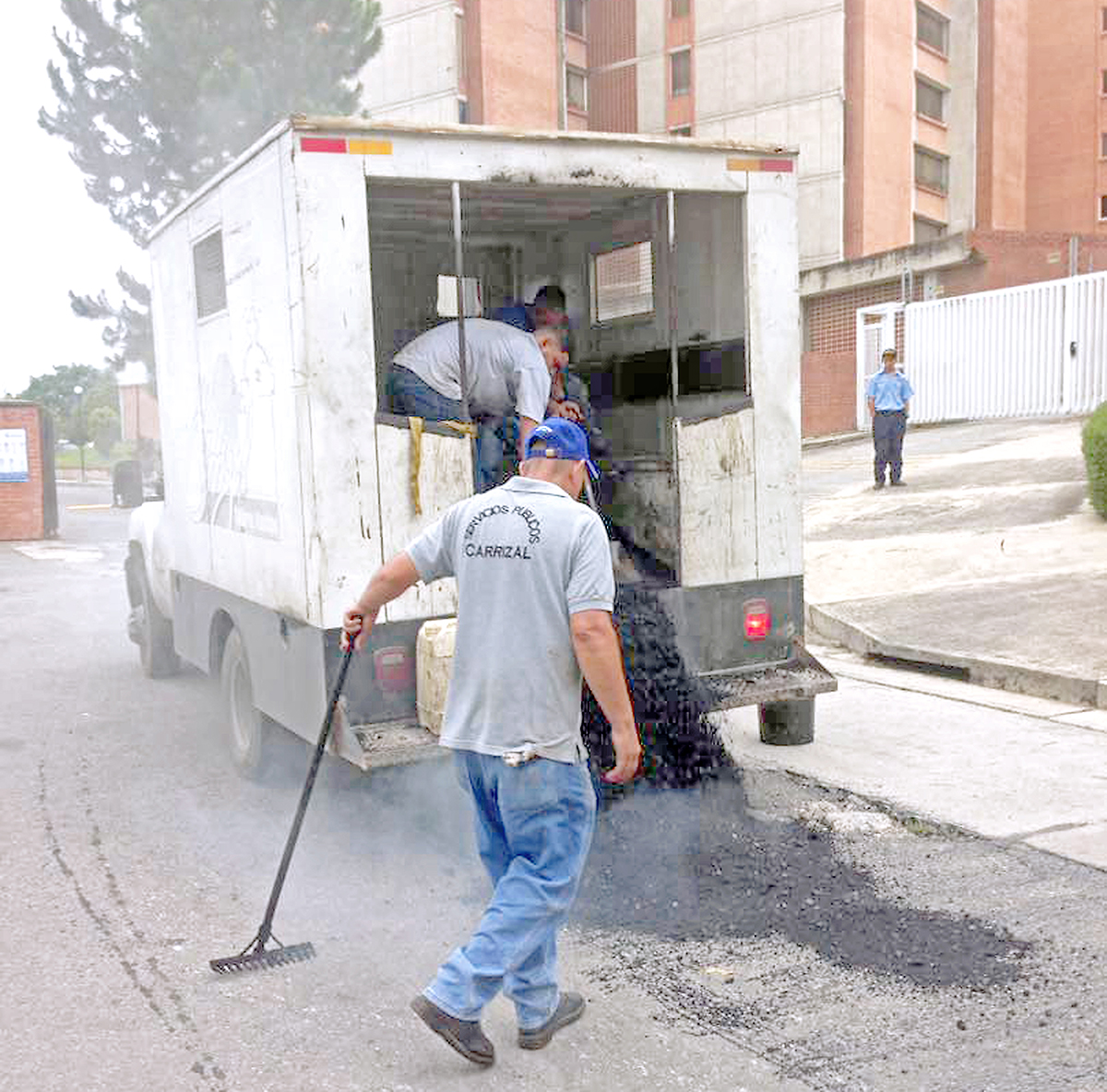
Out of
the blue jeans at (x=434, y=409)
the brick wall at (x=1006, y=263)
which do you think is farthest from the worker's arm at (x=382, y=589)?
the brick wall at (x=1006, y=263)

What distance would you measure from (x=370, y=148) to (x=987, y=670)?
16.9ft

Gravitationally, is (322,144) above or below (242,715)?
above

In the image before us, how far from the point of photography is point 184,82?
1011 inches

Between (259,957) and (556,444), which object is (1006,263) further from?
(259,957)

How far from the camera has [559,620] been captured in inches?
137

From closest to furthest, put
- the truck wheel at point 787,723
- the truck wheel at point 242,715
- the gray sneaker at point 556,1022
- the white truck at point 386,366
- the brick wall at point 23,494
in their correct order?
the gray sneaker at point 556,1022, the white truck at point 386,366, the truck wheel at point 242,715, the truck wheel at point 787,723, the brick wall at point 23,494

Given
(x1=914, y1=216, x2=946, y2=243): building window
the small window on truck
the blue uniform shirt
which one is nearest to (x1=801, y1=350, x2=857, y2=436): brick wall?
the blue uniform shirt

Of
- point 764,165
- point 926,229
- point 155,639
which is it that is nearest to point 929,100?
point 926,229

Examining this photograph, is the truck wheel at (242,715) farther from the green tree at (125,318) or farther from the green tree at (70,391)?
the green tree at (70,391)

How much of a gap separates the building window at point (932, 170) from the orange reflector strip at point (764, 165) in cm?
3967

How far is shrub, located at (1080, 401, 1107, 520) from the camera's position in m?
11.0

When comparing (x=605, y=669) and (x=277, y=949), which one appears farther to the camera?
(x=277, y=949)

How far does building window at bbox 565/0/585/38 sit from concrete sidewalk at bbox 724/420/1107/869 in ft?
110

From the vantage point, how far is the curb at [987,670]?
24.2 ft
